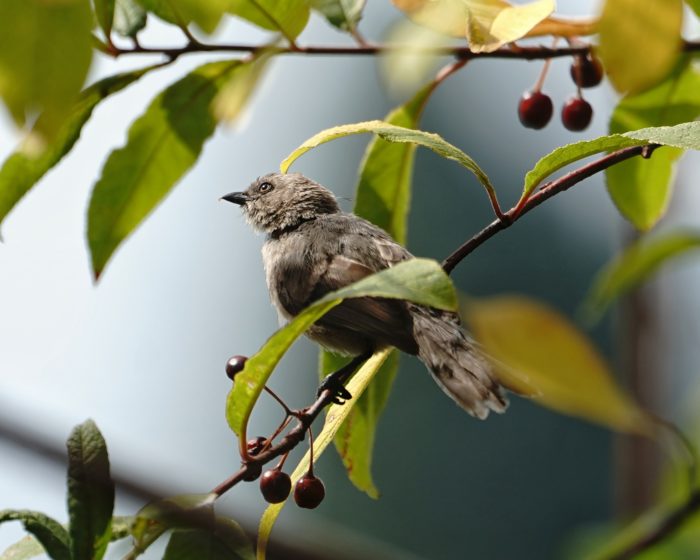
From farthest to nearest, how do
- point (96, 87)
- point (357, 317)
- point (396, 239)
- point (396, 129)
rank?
point (357, 317), point (396, 239), point (96, 87), point (396, 129)

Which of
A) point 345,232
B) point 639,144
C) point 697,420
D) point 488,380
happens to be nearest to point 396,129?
point 639,144

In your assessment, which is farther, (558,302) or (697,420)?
(558,302)

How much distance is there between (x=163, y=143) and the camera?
254 cm

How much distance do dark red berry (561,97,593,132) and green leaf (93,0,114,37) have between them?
1.34 m

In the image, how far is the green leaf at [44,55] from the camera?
1178 mm

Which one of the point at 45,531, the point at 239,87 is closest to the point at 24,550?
the point at 45,531

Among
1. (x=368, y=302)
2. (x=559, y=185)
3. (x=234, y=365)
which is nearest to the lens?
(x=559, y=185)

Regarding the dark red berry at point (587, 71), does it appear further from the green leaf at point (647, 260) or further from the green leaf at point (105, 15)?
the green leaf at point (105, 15)

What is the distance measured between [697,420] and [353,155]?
71.0 ft

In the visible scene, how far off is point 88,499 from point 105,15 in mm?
1066

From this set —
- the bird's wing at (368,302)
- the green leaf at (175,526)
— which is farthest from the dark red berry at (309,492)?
the bird's wing at (368,302)

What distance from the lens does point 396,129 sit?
196 centimetres

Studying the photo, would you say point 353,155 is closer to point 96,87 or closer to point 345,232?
point 345,232

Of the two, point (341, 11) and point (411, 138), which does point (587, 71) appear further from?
point (411, 138)
